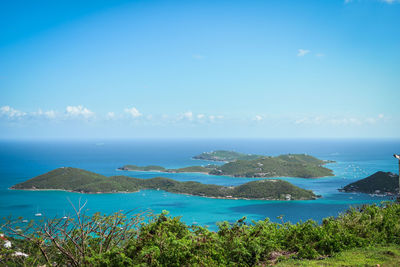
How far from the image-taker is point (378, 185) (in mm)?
53719

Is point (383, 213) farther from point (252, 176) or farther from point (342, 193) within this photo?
point (252, 176)

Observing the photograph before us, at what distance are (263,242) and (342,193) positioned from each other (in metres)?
56.7

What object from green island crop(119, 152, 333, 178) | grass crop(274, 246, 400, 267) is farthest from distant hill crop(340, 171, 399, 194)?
grass crop(274, 246, 400, 267)

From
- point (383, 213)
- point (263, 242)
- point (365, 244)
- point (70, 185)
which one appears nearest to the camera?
point (263, 242)

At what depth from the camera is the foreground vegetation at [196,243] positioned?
4.67 meters

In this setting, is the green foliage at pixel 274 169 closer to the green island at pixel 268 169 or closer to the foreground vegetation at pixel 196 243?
the green island at pixel 268 169

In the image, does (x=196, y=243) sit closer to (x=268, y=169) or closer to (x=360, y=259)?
(x=360, y=259)

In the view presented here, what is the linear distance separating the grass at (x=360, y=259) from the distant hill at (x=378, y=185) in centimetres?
5461

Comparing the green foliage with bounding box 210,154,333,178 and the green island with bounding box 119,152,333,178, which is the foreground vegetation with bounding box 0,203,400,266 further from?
the green foliage with bounding box 210,154,333,178

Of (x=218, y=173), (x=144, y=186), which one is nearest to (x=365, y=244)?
(x=144, y=186)

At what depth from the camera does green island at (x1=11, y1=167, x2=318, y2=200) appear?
5322 centimetres

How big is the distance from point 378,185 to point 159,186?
1726 inches

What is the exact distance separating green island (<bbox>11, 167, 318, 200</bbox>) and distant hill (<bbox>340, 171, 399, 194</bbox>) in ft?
33.5

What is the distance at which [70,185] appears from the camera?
198 feet
